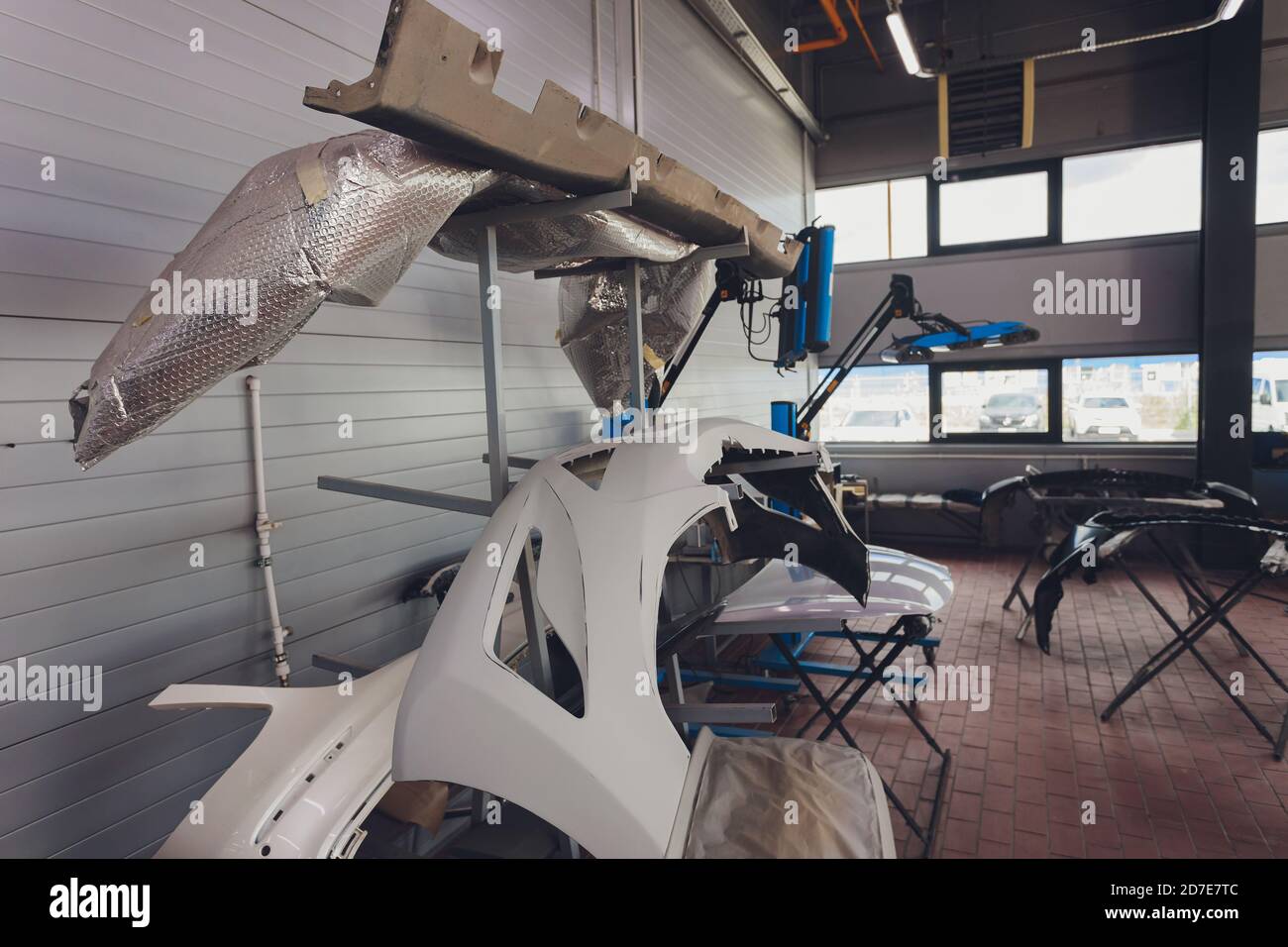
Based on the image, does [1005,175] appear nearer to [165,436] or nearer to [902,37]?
[902,37]

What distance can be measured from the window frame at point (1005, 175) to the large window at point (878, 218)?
11cm

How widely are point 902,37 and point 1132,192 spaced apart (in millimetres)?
3533

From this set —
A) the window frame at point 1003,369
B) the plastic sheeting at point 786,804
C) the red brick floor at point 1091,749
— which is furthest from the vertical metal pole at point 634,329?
the window frame at point 1003,369

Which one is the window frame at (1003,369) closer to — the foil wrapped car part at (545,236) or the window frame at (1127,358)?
the window frame at (1127,358)

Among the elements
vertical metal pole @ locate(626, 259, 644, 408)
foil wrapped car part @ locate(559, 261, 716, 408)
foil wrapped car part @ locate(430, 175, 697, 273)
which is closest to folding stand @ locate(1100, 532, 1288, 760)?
foil wrapped car part @ locate(559, 261, 716, 408)

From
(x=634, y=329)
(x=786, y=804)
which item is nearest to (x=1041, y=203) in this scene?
(x=634, y=329)

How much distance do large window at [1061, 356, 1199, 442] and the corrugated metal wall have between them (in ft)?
22.9

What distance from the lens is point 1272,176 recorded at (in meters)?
6.95

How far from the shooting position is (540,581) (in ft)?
5.61

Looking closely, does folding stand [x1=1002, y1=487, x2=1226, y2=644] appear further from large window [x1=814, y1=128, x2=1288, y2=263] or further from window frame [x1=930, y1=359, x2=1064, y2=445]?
large window [x1=814, y1=128, x2=1288, y2=263]

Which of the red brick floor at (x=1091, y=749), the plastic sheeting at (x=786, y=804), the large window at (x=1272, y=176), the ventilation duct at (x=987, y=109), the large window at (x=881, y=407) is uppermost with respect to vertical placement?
the ventilation duct at (x=987, y=109)

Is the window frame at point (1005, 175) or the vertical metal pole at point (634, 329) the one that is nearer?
the vertical metal pole at point (634, 329)

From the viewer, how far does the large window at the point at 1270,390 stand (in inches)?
279
